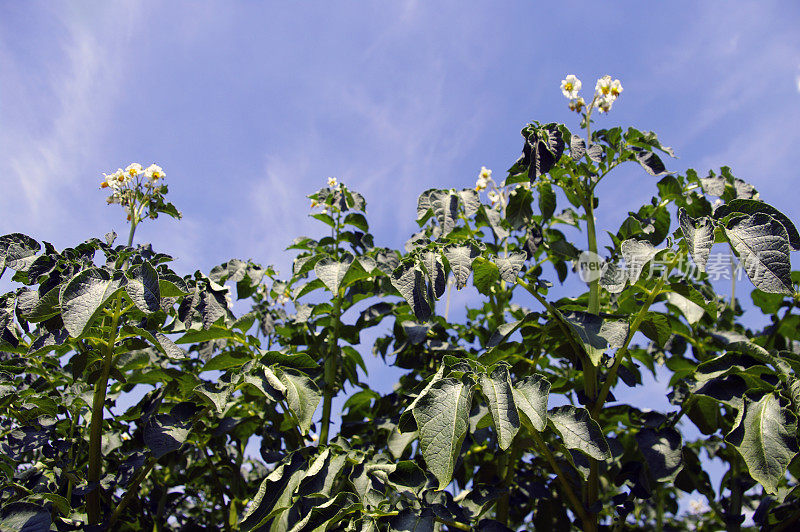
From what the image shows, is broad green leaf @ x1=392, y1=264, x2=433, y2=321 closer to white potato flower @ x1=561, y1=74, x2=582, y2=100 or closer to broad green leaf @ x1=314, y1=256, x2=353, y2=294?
broad green leaf @ x1=314, y1=256, x2=353, y2=294

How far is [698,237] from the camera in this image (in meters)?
1.53

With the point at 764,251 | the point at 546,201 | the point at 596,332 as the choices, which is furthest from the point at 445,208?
the point at 764,251

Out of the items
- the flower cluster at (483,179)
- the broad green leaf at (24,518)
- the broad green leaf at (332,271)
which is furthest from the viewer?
the flower cluster at (483,179)

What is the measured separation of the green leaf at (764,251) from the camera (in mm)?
1448

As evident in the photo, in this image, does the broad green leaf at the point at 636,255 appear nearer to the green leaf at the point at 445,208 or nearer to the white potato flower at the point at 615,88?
the green leaf at the point at 445,208

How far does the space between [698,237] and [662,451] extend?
789 mm

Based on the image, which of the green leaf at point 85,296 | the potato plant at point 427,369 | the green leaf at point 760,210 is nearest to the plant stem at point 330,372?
the potato plant at point 427,369

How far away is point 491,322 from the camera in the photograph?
262cm

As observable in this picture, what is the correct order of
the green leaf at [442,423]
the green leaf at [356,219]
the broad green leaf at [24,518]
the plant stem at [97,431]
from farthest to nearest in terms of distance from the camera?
the green leaf at [356,219] → the plant stem at [97,431] → the broad green leaf at [24,518] → the green leaf at [442,423]

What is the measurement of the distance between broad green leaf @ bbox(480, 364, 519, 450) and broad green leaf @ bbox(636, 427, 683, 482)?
2.52ft

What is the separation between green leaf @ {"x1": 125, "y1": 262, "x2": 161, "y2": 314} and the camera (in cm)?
156

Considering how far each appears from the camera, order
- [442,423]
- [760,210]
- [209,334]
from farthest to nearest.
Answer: [209,334] → [760,210] → [442,423]

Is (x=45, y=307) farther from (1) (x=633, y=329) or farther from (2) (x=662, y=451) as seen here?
(2) (x=662, y=451)

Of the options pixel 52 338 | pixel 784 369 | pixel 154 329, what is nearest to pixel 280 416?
pixel 154 329
